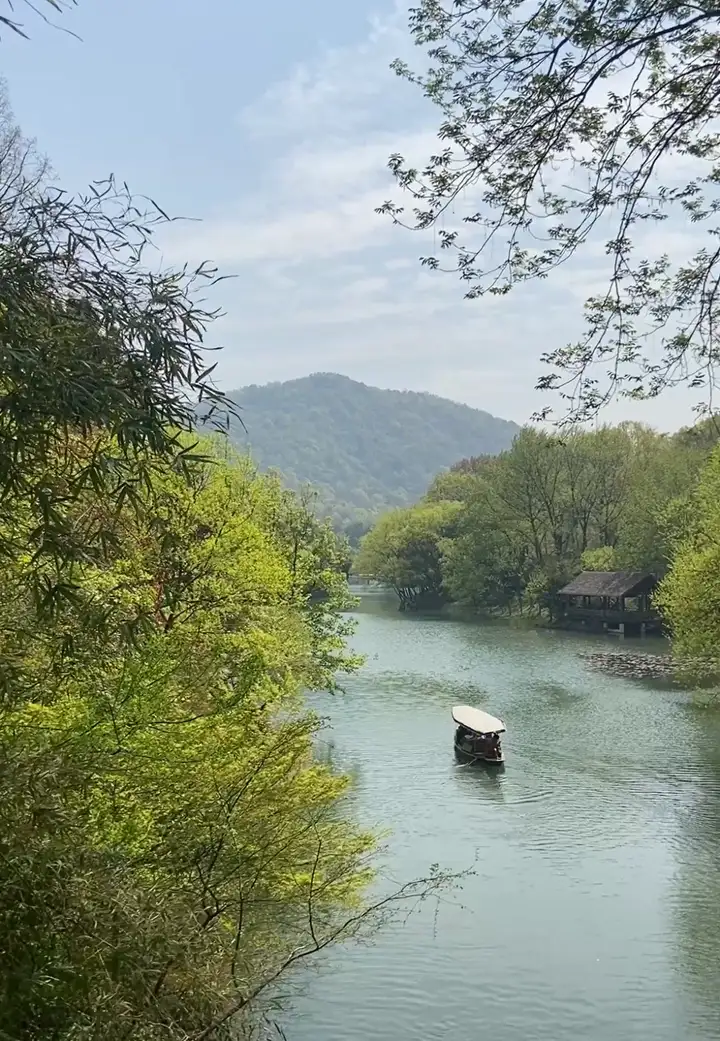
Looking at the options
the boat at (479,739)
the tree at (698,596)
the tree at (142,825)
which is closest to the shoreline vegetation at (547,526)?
the tree at (698,596)

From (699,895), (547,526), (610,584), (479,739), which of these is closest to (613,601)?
(610,584)

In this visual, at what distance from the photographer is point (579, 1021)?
30.1 ft

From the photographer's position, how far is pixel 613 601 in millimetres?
42906

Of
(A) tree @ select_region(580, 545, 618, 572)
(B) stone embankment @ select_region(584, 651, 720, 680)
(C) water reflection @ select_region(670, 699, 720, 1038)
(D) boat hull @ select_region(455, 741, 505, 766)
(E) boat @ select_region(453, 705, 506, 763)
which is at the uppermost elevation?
(A) tree @ select_region(580, 545, 618, 572)

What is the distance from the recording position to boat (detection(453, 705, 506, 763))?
18406mm

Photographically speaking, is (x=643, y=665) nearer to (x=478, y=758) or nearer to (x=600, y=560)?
(x=478, y=758)

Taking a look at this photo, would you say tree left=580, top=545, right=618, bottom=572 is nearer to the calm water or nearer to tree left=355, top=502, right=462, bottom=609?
tree left=355, top=502, right=462, bottom=609

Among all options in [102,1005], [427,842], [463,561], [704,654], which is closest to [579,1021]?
[427,842]

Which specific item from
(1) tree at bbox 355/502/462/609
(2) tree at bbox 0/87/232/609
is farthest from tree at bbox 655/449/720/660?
(1) tree at bbox 355/502/462/609

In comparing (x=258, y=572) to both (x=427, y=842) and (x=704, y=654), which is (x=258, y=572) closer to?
(x=427, y=842)

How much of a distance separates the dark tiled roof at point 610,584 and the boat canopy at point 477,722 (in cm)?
2162

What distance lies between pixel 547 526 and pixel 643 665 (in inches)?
771

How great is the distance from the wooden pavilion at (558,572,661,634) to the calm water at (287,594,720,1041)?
16344 mm

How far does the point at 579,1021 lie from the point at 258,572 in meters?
7.44
